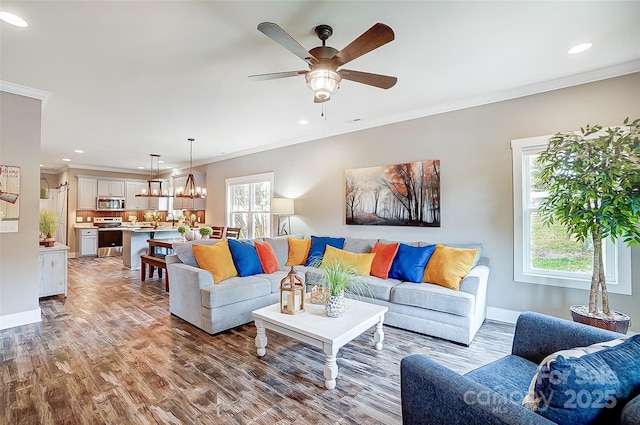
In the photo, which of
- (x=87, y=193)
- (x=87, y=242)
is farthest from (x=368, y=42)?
(x=87, y=193)

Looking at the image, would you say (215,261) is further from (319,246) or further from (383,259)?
(383,259)

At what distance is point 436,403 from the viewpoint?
3.71 ft

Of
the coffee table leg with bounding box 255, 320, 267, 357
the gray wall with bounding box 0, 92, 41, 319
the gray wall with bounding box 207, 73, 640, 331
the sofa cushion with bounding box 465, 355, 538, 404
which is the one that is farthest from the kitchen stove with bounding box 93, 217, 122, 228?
→ the sofa cushion with bounding box 465, 355, 538, 404

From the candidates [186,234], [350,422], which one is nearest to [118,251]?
[186,234]

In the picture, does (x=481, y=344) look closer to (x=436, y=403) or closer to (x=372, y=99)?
(x=436, y=403)

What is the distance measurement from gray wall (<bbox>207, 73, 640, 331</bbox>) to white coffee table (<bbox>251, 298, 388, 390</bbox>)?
1.85m

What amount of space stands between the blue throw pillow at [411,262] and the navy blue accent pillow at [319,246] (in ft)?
3.32

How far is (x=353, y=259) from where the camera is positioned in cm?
396

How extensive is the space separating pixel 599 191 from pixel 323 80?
96.5 inches

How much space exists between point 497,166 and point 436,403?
3.27 m

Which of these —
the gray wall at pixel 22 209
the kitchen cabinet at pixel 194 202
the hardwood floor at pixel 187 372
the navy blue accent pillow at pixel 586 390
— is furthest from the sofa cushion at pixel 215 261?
the kitchen cabinet at pixel 194 202

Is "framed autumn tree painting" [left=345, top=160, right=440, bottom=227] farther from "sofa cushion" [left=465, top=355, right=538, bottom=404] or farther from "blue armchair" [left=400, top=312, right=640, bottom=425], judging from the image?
"sofa cushion" [left=465, top=355, right=538, bottom=404]

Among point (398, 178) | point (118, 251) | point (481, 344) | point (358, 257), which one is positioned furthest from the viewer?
point (118, 251)

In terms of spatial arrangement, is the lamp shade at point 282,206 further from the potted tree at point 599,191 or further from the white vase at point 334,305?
the potted tree at point 599,191
